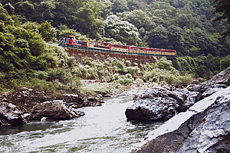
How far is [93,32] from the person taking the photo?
38.3 metres

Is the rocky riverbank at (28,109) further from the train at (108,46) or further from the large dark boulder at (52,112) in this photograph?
the train at (108,46)

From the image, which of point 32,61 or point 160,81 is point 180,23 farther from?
point 32,61

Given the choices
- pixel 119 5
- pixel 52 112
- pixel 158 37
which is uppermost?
pixel 119 5

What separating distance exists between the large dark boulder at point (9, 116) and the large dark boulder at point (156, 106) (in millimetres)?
4601

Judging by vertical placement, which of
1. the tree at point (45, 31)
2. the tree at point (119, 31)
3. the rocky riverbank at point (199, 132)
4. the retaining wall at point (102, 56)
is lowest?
the rocky riverbank at point (199, 132)

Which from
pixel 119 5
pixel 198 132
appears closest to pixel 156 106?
pixel 198 132

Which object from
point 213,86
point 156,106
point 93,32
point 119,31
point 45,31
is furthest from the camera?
point 119,31

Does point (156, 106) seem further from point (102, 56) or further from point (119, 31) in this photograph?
point (119, 31)

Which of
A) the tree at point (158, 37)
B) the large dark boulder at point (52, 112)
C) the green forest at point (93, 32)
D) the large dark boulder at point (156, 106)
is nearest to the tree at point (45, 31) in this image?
the green forest at point (93, 32)

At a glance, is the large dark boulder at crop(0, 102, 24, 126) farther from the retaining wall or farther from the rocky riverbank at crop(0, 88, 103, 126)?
the retaining wall

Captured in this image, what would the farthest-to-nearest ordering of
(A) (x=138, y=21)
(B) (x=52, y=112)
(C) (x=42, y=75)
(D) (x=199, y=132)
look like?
(A) (x=138, y=21), (C) (x=42, y=75), (B) (x=52, y=112), (D) (x=199, y=132)

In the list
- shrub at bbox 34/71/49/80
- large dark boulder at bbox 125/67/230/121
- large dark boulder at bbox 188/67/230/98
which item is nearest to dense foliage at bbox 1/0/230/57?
shrub at bbox 34/71/49/80

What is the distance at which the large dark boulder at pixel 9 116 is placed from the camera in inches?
270

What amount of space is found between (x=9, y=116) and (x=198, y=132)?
745cm
